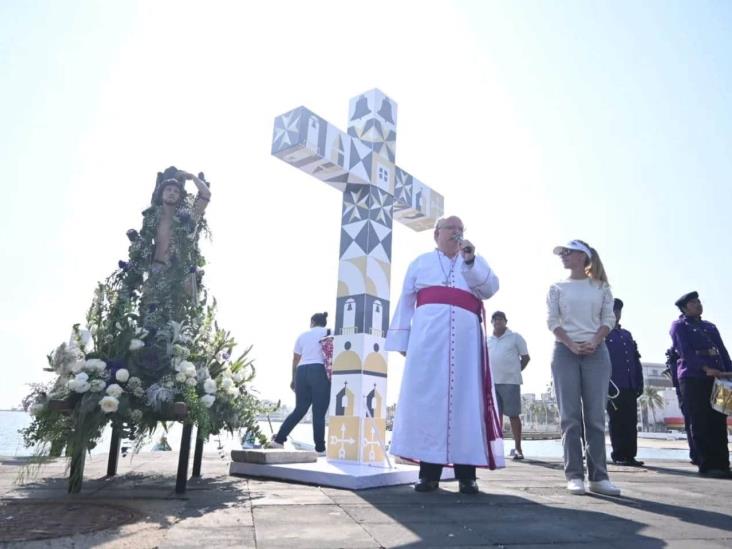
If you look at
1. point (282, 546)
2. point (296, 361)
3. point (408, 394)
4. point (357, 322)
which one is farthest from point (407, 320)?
point (296, 361)

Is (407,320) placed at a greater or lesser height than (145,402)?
greater

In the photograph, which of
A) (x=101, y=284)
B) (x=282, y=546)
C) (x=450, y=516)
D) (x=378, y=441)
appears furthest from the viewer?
(x=378, y=441)

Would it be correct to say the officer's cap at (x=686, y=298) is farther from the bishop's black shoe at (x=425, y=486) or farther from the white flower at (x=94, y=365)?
the white flower at (x=94, y=365)

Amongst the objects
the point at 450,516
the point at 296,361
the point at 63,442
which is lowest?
the point at 450,516

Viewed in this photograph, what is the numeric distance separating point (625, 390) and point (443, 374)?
407cm

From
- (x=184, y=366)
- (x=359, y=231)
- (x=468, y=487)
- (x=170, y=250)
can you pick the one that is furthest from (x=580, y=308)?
(x=170, y=250)

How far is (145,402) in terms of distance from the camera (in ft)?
10.8

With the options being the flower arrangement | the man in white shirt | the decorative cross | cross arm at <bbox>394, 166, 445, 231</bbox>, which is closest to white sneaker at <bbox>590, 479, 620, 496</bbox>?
the decorative cross

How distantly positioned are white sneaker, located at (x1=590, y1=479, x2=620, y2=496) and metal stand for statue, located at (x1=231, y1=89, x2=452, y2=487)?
5.24 feet

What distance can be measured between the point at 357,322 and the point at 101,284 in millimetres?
2440

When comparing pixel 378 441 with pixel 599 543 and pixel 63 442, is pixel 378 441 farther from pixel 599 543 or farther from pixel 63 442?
pixel 599 543

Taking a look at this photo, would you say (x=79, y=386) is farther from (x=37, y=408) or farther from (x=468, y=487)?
(x=468, y=487)

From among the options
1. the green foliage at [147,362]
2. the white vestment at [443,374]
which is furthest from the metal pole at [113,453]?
the white vestment at [443,374]

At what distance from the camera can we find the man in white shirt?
743cm
